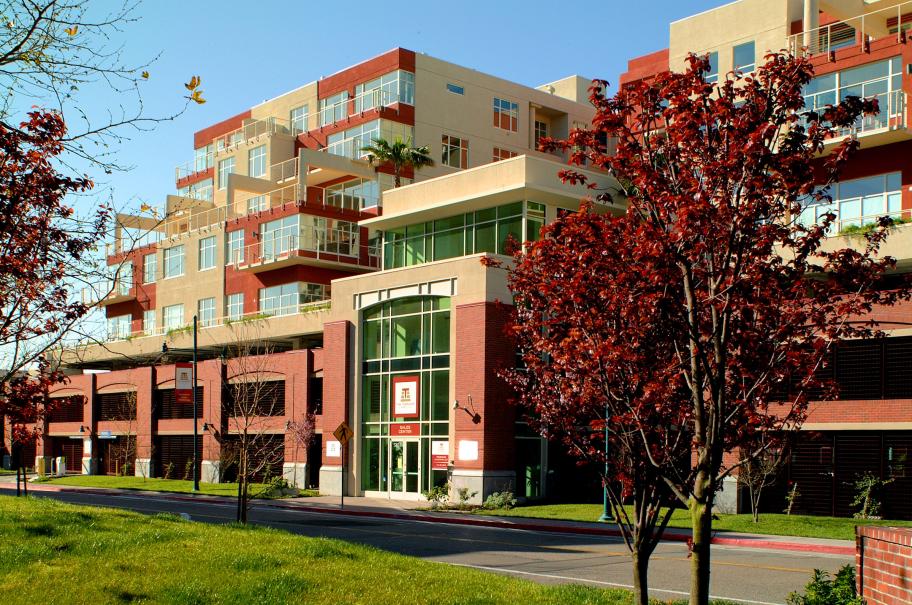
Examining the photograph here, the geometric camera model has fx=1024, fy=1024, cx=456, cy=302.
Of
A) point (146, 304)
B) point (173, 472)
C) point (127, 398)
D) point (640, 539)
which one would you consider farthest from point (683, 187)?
point (146, 304)

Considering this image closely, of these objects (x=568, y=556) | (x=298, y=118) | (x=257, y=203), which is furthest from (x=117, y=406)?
(x=568, y=556)

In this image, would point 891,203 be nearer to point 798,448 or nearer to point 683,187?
point 798,448

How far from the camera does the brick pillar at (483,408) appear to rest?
39.7 meters

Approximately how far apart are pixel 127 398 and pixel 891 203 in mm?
49260

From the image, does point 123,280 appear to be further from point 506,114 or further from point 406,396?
point 506,114

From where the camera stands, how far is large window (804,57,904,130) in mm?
34969

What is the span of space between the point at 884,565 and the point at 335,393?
37821 mm

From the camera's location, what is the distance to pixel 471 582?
546 inches

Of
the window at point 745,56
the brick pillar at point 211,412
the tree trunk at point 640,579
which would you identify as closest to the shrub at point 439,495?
the brick pillar at point 211,412

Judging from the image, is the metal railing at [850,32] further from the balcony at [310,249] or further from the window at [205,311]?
the window at [205,311]

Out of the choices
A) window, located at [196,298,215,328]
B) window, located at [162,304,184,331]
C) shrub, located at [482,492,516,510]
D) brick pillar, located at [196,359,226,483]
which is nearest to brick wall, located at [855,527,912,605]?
shrub, located at [482,492,516,510]

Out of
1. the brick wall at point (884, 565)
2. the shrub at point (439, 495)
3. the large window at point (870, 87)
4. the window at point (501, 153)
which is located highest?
the window at point (501, 153)

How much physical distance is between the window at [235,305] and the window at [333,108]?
12.0 meters

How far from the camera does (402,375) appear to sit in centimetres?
4403
